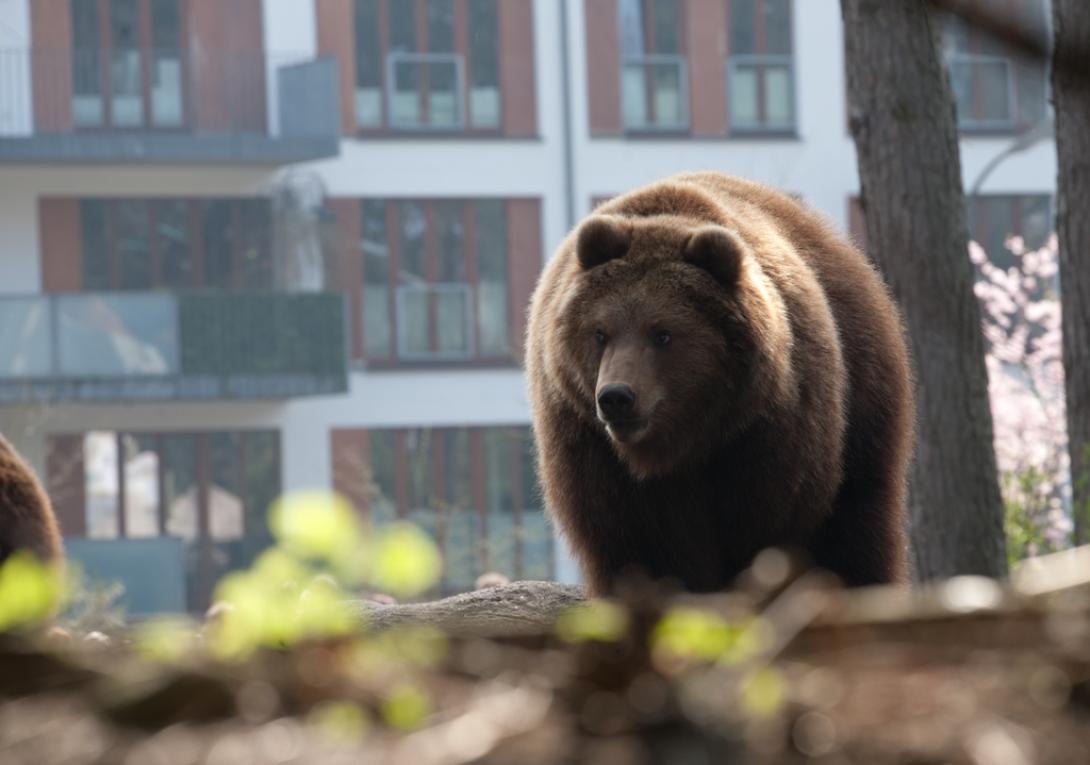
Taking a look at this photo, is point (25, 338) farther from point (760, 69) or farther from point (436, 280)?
point (760, 69)

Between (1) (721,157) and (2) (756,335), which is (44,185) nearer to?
(1) (721,157)

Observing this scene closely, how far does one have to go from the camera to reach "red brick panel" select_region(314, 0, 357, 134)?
2903 cm

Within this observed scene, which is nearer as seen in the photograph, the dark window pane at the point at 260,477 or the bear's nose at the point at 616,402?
the bear's nose at the point at 616,402

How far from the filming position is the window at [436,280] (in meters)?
29.3

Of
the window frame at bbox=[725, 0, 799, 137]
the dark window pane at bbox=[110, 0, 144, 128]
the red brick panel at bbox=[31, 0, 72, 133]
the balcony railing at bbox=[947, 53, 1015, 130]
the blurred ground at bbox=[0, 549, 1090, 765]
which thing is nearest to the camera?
the blurred ground at bbox=[0, 549, 1090, 765]

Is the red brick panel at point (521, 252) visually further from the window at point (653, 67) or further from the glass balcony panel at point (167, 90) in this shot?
the glass balcony panel at point (167, 90)

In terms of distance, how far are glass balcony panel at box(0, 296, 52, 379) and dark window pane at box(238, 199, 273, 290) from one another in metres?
3.38

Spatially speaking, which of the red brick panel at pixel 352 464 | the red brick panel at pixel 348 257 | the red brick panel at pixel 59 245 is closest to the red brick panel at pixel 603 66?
the red brick panel at pixel 348 257

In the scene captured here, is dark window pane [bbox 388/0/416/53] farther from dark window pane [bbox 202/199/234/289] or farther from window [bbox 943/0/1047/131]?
window [bbox 943/0/1047/131]

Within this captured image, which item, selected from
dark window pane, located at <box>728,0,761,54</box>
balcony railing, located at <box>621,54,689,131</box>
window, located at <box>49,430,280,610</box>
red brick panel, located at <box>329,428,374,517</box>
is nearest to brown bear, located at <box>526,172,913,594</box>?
red brick panel, located at <box>329,428,374,517</box>

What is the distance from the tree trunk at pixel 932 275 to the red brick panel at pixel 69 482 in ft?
68.1

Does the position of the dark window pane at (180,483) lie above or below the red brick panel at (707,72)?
below

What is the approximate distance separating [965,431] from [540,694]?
794 cm

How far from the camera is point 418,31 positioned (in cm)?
2941
